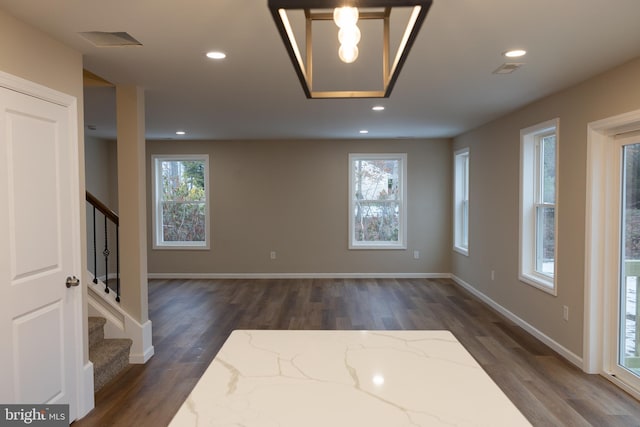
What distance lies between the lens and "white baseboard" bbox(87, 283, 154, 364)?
3582 mm

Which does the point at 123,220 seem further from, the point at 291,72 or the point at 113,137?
the point at 113,137

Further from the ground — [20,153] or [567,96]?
[567,96]

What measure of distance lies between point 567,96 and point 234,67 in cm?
283

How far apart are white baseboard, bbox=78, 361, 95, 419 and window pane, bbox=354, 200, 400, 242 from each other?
5.00m

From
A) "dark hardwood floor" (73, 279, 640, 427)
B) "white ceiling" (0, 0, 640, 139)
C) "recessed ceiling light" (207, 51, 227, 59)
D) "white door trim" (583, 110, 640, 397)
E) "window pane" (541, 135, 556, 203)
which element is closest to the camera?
"white ceiling" (0, 0, 640, 139)

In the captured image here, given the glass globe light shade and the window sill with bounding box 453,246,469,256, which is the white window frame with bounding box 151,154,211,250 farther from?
the glass globe light shade

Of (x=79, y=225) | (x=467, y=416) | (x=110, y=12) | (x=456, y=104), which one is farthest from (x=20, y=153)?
(x=456, y=104)

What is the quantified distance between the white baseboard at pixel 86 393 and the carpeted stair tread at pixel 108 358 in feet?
0.89

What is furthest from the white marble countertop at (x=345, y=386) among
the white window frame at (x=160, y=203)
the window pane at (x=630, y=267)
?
the white window frame at (x=160, y=203)

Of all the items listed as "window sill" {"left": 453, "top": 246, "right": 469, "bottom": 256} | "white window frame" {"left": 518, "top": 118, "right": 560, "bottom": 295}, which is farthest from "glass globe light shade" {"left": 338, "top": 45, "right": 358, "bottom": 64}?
"window sill" {"left": 453, "top": 246, "right": 469, "bottom": 256}

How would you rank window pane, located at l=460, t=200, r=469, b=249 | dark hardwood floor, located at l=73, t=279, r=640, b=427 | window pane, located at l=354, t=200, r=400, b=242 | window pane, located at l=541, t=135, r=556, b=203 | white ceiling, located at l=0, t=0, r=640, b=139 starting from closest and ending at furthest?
1. white ceiling, located at l=0, t=0, r=640, b=139
2. dark hardwood floor, located at l=73, t=279, r=640, b=427
3. window pane, located at l=541, t=135, r=556, b=203
4. window pane, located at l=460, t=200, r=469, b=249
5. window pane, located at l=354, t=200, r=400, b=242

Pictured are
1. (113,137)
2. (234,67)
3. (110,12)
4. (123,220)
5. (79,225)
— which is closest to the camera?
(110,12)

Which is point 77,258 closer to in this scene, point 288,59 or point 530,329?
point 288,59

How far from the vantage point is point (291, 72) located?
315 centimetres
